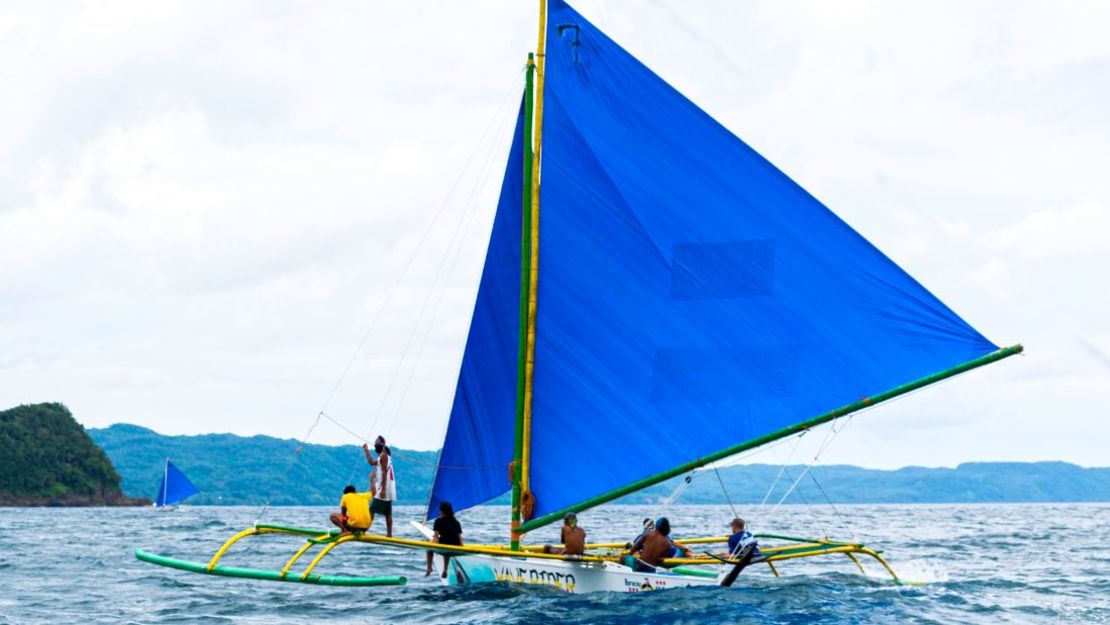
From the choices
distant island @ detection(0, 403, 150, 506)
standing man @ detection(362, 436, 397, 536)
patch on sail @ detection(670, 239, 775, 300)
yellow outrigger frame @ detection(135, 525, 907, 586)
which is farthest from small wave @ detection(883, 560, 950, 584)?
distant island @ detection(0, 403, 150, 506)

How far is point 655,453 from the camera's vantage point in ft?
70.9

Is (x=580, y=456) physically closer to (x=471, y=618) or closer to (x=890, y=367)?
(x=471, y=618)

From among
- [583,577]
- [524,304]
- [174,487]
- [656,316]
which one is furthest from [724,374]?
[174,487]

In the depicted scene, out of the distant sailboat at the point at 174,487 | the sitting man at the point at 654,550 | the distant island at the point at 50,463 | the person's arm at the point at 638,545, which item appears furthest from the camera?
the distant island at the point at 50,463

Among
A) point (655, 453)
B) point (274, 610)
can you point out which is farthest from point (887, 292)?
point (274, 610)

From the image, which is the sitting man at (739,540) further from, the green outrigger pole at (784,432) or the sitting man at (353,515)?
the sitting man at (353,515)

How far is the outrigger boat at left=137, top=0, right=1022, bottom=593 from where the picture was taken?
21031mm

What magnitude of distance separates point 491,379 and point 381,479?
9.87ft

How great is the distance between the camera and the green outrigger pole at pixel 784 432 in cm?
2034

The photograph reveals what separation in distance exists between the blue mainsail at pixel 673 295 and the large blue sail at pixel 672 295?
0.02 metres

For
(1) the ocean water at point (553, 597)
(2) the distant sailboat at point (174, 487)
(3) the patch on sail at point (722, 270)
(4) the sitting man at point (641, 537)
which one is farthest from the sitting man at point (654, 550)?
(2) the distant sailboat at point (174, 487)

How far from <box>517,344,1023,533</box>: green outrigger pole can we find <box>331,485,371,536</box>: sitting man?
295 centimetres

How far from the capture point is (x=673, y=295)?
21.8 m

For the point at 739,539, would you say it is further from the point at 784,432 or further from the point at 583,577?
the point at 583,577
